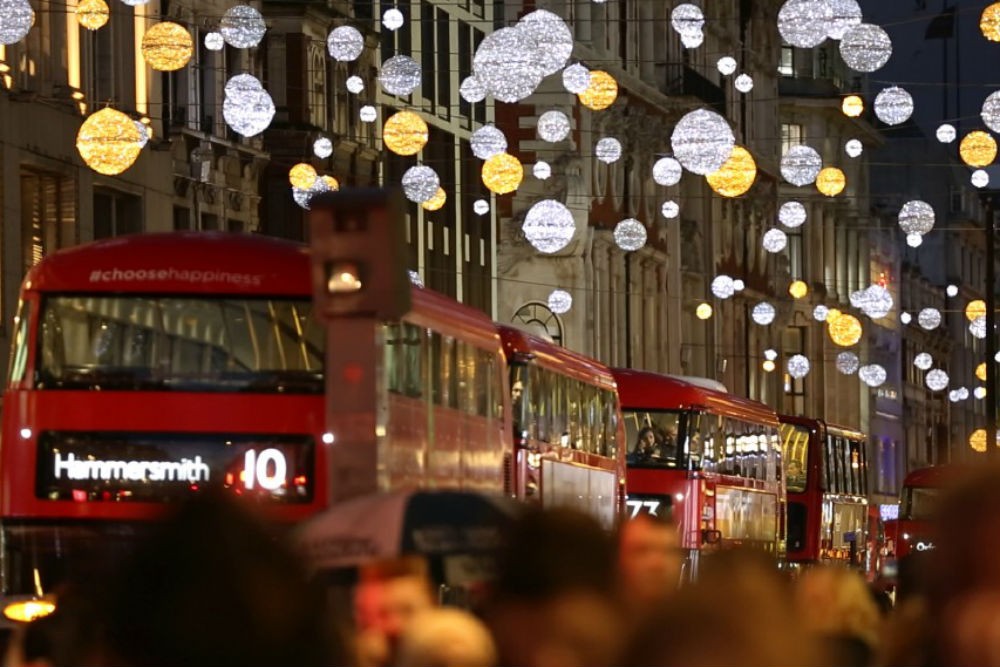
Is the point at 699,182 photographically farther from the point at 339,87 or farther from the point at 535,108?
the point at 339,87

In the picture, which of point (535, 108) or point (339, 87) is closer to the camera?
point (339, 87)

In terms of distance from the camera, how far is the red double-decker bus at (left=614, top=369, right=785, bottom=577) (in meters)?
35.3

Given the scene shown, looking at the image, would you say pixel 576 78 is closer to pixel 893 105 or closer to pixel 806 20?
pixel 893 105

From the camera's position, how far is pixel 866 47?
3197cm

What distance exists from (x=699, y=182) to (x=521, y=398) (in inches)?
2005

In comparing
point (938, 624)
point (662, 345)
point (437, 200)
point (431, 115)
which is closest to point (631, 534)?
point (938, 624)

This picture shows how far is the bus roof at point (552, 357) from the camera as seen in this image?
2723 centimetres

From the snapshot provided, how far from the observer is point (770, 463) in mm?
41531

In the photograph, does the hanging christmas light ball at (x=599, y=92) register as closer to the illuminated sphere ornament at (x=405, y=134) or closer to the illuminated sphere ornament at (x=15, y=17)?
the illuminated sphere ornament at (x=405, y=134)

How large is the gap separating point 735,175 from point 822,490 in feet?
27.4

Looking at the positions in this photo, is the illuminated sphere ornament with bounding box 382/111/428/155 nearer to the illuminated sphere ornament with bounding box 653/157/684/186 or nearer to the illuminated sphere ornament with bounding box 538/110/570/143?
the illuminated sphere ornament with bounding box 538/110/570/143

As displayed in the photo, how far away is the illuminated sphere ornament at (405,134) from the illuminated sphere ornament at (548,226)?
11.8 feet

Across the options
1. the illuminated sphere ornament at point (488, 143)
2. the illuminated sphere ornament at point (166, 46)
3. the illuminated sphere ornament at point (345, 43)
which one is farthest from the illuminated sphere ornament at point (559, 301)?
the illuminated sphere ornament at point (166, 46)

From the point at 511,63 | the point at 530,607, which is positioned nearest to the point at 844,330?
the point at 511,63
